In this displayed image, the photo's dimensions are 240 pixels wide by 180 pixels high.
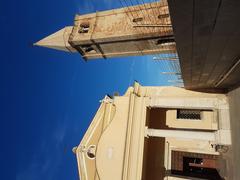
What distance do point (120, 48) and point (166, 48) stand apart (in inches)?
125

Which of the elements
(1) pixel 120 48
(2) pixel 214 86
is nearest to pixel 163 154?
(2) pixel 214 86

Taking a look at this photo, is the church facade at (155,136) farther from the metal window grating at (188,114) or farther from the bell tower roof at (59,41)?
the bell tower roof at (59,41)

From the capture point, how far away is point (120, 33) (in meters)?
16.7

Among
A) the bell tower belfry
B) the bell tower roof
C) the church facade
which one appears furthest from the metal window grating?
the bell tower roof

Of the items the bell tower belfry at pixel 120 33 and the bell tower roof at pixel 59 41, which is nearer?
the bell tower belfry at pixel 120 33

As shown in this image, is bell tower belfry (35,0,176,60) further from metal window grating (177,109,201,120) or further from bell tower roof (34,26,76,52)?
metal window grating (177,109,201,120)

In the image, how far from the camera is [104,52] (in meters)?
19.1

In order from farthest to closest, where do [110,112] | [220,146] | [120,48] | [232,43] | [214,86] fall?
[120,48], [110,112], [214,86], [220,146], [232,43]

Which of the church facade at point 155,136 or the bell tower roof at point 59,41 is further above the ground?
the bell tower roof at point 59,41

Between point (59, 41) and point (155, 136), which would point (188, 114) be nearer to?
point (155, 136)

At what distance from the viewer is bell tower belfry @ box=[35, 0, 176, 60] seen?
15.9m

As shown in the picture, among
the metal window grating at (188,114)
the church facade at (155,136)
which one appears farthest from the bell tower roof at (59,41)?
the metal window grating at (188,114)

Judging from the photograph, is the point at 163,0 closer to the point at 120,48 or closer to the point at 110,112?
the point at 120,48

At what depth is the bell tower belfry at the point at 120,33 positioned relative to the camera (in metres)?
15.9
